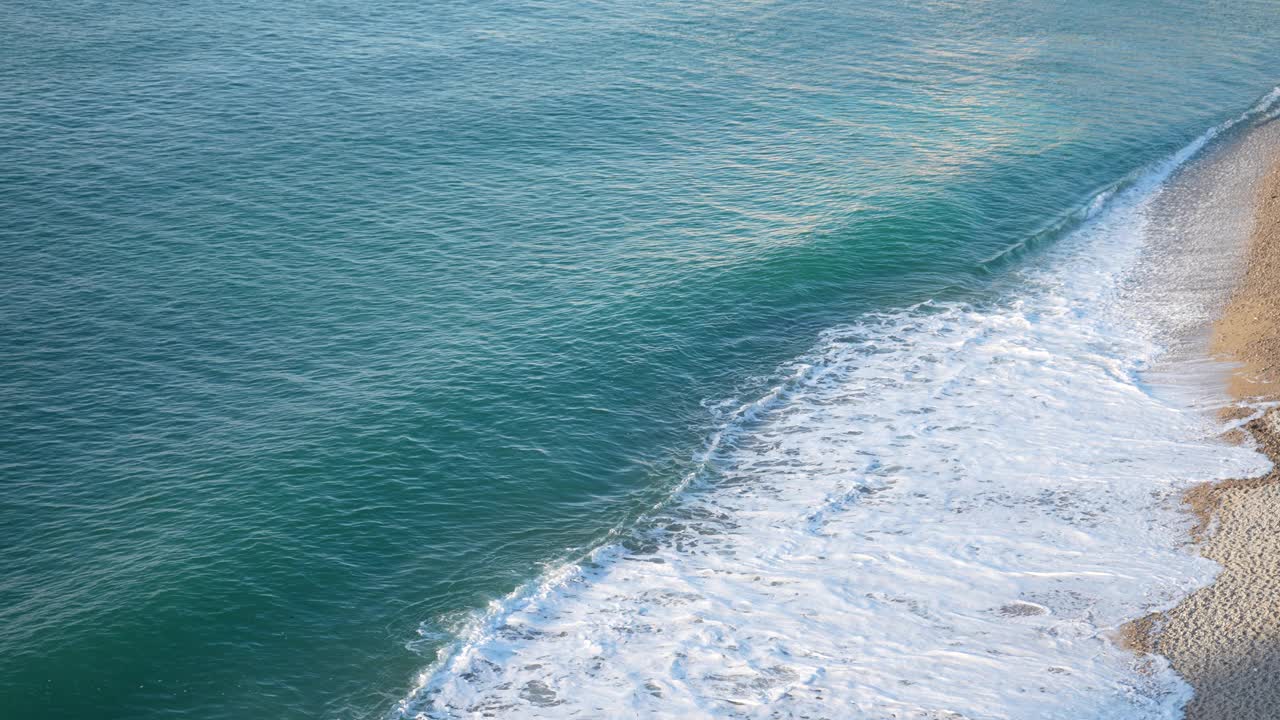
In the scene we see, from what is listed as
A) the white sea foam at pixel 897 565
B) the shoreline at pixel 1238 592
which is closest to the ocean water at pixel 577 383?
the white sea foam at pixel 897 565

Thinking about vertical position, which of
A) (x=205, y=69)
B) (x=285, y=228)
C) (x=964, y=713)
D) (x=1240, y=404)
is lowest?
(x=964, y=713)

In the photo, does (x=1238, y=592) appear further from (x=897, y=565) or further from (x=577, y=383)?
(x=577, y=383)

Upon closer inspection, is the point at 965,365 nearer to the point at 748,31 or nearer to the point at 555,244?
the point at 555,244

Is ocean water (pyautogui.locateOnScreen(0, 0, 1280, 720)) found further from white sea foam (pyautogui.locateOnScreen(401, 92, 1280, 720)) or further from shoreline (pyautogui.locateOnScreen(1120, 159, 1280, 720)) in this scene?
shoreline (pyautogui.locateOnScreen(1120, 159, 1280, 720))

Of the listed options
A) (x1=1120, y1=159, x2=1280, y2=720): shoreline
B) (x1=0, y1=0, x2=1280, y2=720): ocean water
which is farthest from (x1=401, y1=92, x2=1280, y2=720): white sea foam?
(x1=1120, y1=159, x2=1280, y2=720): shoreline

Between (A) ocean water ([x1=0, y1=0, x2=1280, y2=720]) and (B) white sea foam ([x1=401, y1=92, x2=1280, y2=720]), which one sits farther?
(A) ocean water ([x1=0, y1=0, x2=1280, y2=720])

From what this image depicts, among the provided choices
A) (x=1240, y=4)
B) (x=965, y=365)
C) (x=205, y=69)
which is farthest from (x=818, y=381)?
(x=1240, y=4)

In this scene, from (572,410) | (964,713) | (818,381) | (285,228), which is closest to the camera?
(964,713)
